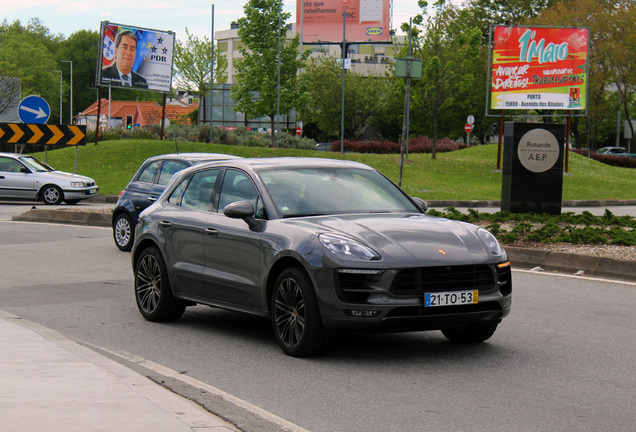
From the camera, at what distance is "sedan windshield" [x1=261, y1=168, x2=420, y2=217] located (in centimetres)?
745

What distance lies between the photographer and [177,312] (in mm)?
8656

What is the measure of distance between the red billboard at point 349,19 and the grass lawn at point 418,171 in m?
40.7

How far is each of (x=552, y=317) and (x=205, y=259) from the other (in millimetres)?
3444

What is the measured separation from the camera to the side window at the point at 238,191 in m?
7.59

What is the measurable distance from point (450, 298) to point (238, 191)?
7.53 feet

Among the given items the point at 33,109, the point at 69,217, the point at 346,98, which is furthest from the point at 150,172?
the point at 346,98

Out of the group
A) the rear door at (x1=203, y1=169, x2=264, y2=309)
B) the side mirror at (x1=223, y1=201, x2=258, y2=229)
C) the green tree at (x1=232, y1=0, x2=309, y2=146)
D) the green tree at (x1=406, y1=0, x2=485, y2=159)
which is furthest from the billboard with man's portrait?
the side mirror at (x1=223, y1=201, x2=258, y2=229)

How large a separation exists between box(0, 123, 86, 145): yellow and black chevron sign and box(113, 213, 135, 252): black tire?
12.0 m

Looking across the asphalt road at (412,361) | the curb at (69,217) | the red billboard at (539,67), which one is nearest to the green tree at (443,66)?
the red billboard at (539,67)

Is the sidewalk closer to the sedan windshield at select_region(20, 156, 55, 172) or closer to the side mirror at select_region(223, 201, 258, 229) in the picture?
the side mirror at select_region(223, 201, 258, 229)

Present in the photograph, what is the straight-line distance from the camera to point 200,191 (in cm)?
840

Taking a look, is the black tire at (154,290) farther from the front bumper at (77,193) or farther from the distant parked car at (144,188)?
the front bumper at (77,193)

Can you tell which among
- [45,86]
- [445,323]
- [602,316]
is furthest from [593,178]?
[45,86]

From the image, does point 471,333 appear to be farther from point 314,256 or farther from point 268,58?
point 268,58
